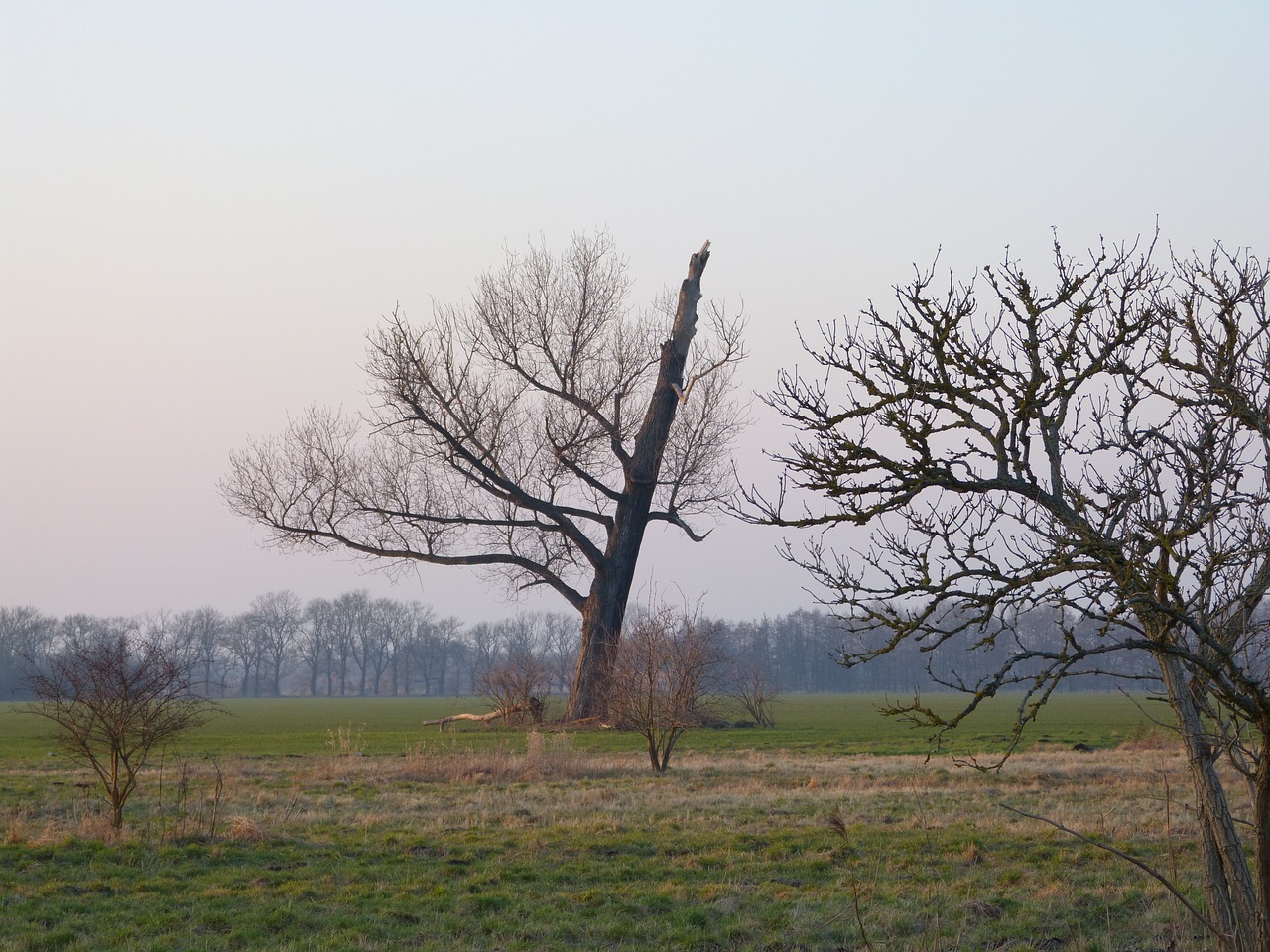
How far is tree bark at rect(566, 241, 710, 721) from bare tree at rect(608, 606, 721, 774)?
9408 millimetres

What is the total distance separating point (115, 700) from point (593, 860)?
6026mm

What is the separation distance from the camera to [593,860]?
11.7m

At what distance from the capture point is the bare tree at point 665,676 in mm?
21328

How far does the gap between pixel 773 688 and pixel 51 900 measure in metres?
35.2

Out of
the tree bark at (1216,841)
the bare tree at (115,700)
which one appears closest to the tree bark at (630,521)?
the bare tree at (115,700)

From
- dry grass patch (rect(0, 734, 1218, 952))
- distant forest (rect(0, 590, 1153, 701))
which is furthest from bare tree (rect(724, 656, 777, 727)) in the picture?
distant forest (rect(0, 590, 1153, 701))

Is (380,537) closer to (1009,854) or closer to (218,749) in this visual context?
(218,749)

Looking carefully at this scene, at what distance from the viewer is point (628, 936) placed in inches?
340

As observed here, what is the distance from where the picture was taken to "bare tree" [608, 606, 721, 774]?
21.3m

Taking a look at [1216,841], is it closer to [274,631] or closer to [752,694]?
[752,694]

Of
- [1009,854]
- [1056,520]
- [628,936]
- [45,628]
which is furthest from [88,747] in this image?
[45,628]

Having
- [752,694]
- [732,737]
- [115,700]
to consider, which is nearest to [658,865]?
[115,700]

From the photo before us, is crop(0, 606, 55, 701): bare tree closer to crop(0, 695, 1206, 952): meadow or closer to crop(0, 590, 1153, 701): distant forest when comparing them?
crop(0, 590, 1153, 701): distant forest

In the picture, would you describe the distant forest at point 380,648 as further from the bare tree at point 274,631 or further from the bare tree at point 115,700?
the bare tree at point 115,700
